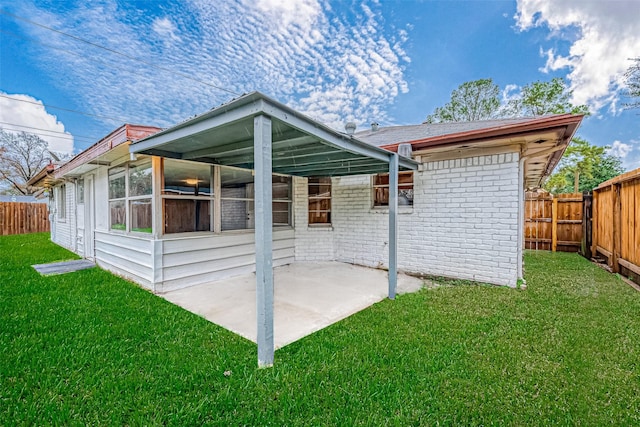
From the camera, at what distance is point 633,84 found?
8.48 m

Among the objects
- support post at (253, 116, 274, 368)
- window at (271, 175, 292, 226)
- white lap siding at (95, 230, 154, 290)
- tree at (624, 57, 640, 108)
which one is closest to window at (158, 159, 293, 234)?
white lap siding at (95, 230, 154, 290)

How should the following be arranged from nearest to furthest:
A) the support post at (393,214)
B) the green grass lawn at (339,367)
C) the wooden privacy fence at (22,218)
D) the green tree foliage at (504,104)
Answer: the green grass lawn at (339,367) < the support post at (393,214) < the wooden privacy fence at (22,218) < the green tree foliage at (504,104)

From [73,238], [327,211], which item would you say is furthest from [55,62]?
[327,211]

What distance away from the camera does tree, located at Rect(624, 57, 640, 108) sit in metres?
8.27

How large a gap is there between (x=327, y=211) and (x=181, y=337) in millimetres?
4923

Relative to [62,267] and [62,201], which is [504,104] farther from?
[62,201]

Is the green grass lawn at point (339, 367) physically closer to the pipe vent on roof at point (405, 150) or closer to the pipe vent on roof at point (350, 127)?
the pipe vent on roof at point (405, 150)

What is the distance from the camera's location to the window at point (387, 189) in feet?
20.4

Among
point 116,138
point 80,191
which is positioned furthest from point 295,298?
point 80,191

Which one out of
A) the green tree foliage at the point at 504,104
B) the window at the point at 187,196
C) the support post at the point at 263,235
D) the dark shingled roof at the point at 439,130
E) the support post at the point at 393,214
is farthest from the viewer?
the green tree foliage at the point at 504,104

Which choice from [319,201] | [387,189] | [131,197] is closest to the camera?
[131,197]

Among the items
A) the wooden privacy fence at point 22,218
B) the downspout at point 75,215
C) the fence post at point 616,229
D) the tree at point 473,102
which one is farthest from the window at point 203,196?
the tree at point 473,102

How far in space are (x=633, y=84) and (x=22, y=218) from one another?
25.7 meters

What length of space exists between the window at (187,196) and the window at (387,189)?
3.62 m
